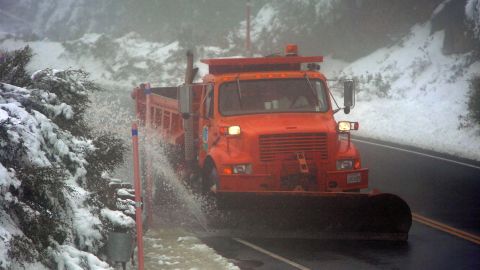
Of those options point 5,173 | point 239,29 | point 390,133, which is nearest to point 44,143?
point 5,173

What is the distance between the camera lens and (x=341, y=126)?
1124 centimetres

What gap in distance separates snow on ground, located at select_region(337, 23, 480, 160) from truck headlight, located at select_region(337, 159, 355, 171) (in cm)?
856

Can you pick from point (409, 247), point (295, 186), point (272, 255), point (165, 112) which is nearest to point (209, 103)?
point (165, 112)

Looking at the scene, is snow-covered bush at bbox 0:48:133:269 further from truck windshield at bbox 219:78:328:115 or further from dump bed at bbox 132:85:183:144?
dump bed at bbox 132:85:183:144

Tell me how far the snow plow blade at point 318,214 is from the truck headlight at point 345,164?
1.00m

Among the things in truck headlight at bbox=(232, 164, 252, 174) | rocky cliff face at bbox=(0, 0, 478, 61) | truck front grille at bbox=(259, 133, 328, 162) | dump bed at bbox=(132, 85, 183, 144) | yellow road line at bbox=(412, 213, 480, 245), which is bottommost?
yellow road line at bbox=(412, 213, 480, 245)

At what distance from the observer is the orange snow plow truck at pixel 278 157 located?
998 centimetres

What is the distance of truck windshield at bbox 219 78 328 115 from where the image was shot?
462 inches

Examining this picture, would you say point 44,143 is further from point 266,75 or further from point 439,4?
point 439,4

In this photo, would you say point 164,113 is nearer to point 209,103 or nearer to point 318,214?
point 209,103

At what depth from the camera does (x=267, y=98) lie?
1177cm

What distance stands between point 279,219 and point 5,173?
15.9 ft

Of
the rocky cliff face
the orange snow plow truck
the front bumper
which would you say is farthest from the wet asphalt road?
the rocky cliff face

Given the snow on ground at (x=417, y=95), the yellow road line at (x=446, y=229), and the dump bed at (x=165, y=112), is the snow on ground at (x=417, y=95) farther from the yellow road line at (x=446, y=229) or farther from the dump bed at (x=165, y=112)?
the dump bed at (x=165, y=112)
